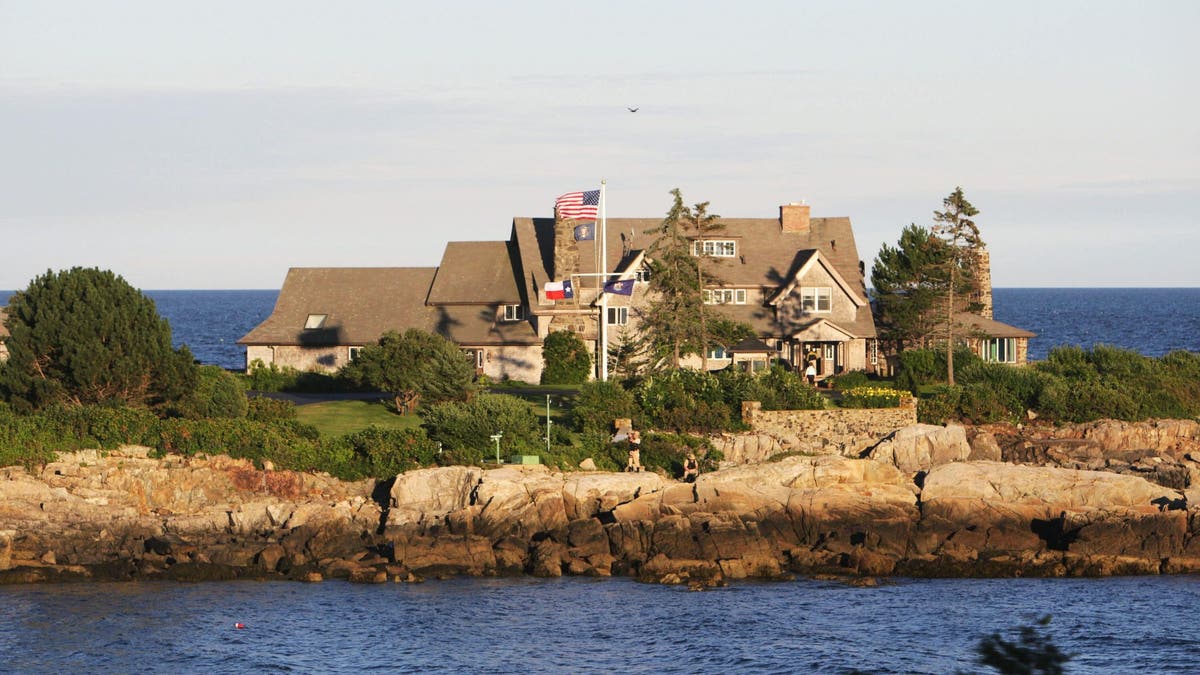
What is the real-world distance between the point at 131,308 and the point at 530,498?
14434mm

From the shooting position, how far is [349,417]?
4706cm

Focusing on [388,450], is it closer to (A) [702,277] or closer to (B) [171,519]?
(B) [171,519]

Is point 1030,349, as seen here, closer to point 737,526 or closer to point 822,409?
point 822,409

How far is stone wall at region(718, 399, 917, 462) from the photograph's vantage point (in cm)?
4466

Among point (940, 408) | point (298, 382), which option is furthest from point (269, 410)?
point (940, 408)

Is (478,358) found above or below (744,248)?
below

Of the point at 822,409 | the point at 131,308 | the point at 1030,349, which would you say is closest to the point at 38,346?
the point at 131,308

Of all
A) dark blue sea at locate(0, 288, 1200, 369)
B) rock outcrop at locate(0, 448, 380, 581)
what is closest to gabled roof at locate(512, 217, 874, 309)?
rock outcrop at locate(0, 448, 380, 581)

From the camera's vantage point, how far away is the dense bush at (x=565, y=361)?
193ft

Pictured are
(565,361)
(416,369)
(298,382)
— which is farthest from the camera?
(565,361)

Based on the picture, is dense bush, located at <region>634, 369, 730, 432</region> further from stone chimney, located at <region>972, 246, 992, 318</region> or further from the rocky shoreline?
stone chimney, located at <region>972, 246, 992, 318</region>

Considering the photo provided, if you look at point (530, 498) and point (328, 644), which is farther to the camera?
point (530, 498)

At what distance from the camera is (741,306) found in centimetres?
6269

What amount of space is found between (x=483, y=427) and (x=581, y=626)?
12568mm
